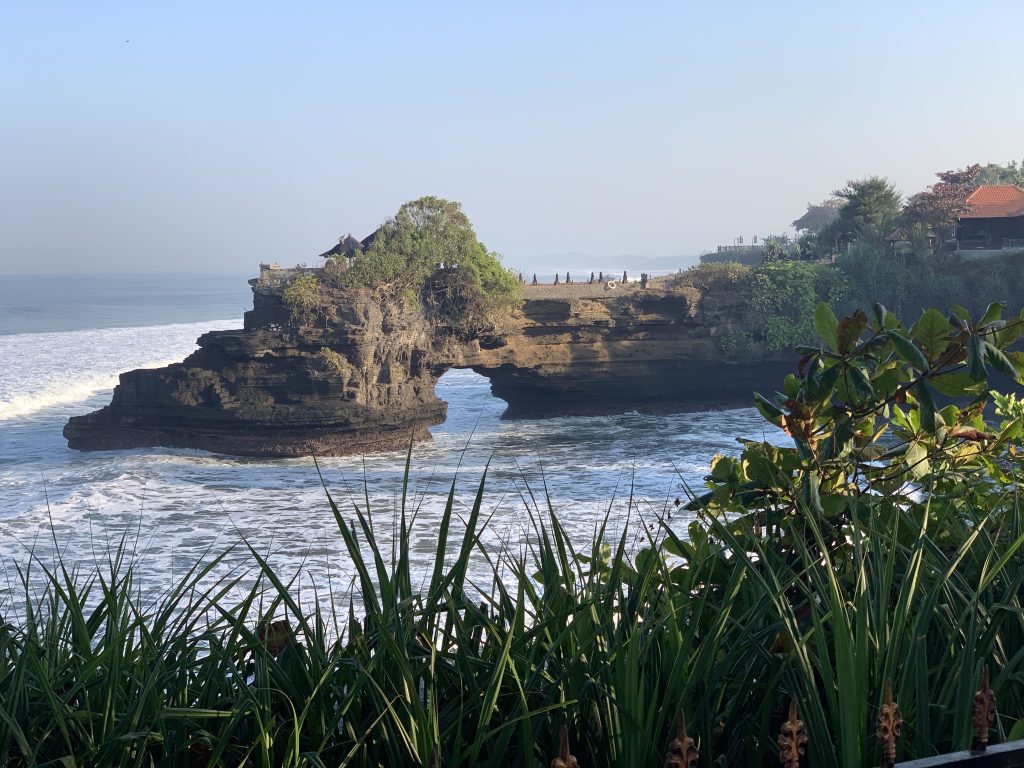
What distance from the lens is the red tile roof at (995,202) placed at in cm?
3791

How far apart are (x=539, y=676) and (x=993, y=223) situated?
40.5 metres

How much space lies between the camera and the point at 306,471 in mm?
24641

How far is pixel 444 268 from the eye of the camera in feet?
100

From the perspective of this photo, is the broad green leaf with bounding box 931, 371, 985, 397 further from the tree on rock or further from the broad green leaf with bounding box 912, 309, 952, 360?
the tree on rock

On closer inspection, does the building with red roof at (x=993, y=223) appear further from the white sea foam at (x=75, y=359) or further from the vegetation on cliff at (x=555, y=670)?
the vegetation on cliff at (x=555, y=670)

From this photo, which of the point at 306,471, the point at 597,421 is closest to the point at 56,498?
the point at 306,471

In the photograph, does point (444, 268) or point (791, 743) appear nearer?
point (791, 743)

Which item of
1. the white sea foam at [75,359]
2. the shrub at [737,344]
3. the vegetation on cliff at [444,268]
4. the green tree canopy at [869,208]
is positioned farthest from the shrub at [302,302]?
the green tree canopy at [869,208]

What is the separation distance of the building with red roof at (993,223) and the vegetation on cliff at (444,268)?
18655 millimetres

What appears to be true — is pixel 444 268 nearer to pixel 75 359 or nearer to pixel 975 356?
pixel 75 359

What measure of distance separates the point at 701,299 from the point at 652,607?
30.6 meters

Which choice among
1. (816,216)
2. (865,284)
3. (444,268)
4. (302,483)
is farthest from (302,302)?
(816,216)

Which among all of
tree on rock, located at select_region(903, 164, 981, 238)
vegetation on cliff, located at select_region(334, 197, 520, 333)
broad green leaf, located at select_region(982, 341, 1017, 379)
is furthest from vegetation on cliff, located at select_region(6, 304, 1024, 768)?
tree on rock, located at select_region(903, 164, 981, 238)

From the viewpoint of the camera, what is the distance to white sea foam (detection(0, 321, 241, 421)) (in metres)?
36.9
